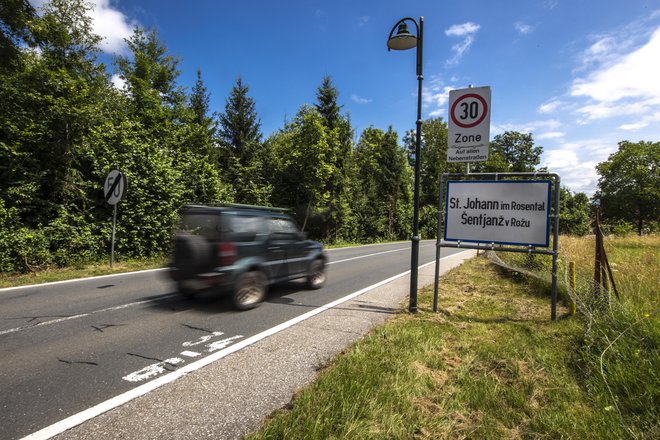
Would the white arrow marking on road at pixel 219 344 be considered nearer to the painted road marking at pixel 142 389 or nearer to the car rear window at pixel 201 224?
the painted road marking at pixel 142 389

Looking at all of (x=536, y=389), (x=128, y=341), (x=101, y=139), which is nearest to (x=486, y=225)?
(x=536, y=389)

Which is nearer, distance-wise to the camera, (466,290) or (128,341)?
(128,341)

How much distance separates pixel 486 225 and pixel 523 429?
12.0ft

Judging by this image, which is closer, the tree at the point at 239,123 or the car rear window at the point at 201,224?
the car rear window at the point at 201,224

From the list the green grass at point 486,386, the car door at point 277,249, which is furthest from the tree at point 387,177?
the green grass at point 486,386

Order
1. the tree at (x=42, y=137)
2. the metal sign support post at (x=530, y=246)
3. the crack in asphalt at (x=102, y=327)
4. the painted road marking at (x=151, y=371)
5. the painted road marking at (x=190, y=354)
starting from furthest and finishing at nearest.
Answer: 1. the tree at (x=42, y=137)
2. the metal sign support post at (x=530, y=246)
3. the crack in asphalt at (x=102, y=327)
4. the painted road marking at (x=190, y=354)
5. the painted road marking at (x=151, y=371)

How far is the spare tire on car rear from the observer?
534 cm

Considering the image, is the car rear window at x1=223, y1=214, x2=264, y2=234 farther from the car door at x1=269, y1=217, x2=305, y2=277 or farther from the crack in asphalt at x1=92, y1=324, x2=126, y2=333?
the crack in asphalt at x1=92, y1=324, x2=126, y2=333

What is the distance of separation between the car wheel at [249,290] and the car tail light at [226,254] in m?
0.36

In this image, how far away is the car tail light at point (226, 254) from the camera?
534 centimetres

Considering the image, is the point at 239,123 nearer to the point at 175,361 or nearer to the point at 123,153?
the point at 123,153

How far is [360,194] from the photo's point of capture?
29203 millimetres

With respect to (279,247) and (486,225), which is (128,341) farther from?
(486,225)

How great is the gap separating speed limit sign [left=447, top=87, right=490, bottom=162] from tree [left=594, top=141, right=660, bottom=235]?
52400 millimetres
